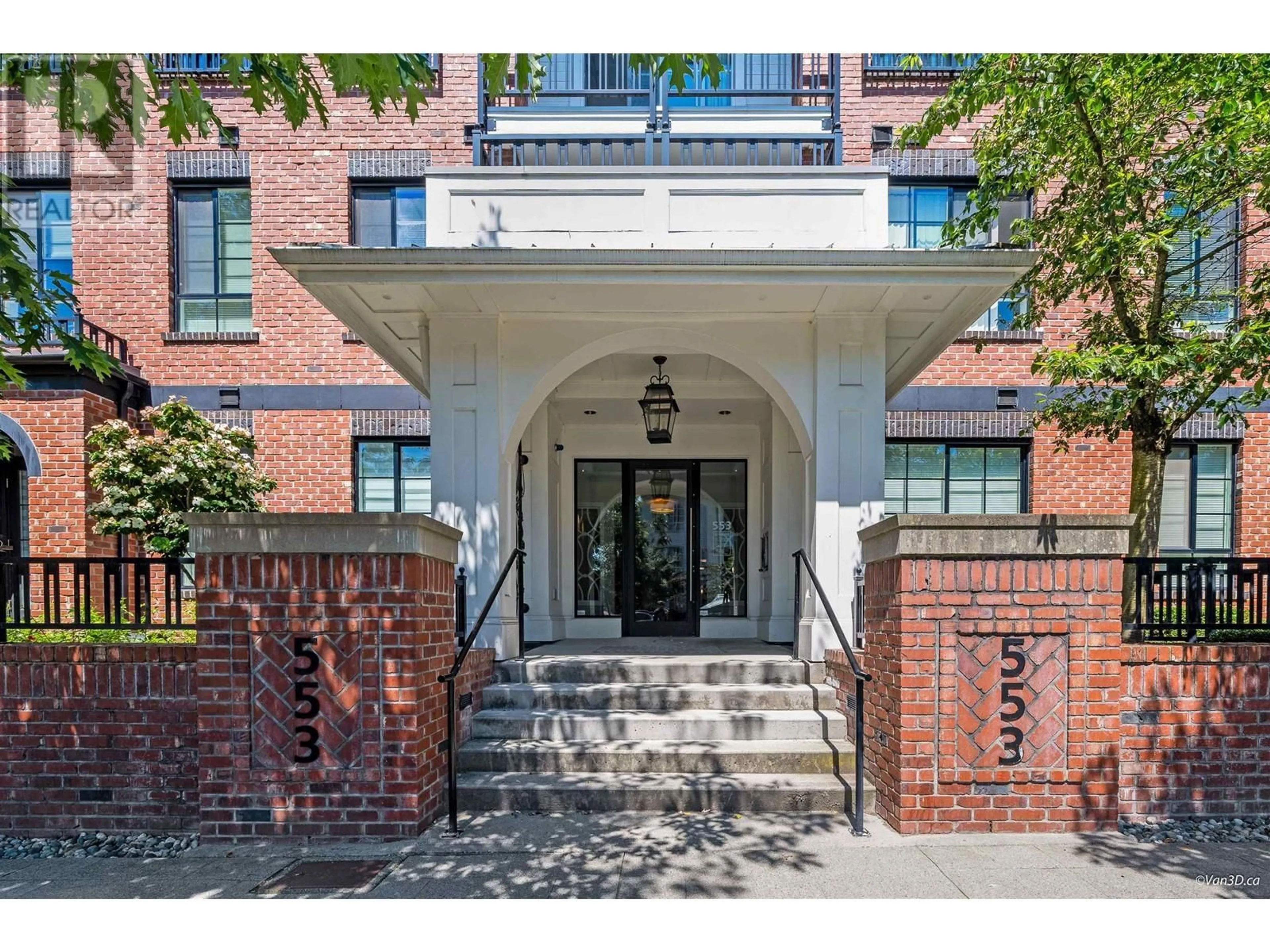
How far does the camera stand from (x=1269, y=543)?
1034cm

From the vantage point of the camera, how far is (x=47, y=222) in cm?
1073

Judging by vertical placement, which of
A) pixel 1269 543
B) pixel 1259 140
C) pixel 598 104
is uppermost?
pixel 598 104

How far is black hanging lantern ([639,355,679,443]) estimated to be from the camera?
305 inches

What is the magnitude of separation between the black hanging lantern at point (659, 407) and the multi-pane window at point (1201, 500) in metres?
7.23

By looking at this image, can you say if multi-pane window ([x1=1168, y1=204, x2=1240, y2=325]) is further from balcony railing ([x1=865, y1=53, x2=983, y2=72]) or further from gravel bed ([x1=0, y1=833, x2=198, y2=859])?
gravel bed ([x1=0, y1=833, x2=198, y2=859])

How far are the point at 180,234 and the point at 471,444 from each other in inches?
283

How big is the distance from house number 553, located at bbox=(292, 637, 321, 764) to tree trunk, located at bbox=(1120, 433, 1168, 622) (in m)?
6.43

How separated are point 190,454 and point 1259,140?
33.2ft

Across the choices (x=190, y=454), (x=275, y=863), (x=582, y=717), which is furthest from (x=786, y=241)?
(x=190, y=454)

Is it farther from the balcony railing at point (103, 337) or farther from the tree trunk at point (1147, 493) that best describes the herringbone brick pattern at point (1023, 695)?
the balcony railing at point (103, 337)

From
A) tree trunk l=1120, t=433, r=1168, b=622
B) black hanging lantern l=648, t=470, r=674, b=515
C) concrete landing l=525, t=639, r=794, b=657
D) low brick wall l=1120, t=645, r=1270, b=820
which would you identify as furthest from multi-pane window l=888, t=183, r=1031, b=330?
low brick wall l=1120, t=645, r=1270, b=820

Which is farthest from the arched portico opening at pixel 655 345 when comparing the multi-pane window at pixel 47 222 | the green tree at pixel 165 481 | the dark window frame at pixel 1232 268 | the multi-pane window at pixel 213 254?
the multi-pane window at pixel 47 222

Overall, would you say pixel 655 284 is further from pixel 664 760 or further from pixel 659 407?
pixel 664 760

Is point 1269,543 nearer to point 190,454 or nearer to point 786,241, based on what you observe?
point 786,241
